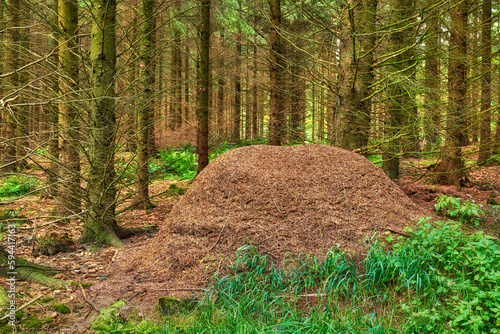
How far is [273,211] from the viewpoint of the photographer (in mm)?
4168

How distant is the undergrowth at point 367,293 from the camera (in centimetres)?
264

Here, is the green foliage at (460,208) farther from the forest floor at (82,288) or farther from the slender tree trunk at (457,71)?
the slender tree trunk at (457,71)

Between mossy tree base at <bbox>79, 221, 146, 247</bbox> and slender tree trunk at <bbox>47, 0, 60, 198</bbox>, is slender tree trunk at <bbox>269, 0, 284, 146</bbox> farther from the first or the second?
slender tree trunk at <bbox>47, 0, 60, 198</bbox>

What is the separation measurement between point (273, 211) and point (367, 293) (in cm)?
145

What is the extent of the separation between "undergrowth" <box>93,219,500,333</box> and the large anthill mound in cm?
27

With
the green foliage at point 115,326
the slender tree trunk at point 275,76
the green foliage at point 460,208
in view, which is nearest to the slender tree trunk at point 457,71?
the green foliage at point 460,208

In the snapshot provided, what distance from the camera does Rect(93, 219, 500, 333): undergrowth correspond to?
2.64m

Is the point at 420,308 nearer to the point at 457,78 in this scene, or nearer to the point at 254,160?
the point at 254,160

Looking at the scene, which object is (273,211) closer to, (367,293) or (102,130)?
(367,293)

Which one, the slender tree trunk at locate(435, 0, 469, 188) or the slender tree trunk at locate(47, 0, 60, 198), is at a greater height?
the slender tree trunk at locate(435, 0, 469, 188)

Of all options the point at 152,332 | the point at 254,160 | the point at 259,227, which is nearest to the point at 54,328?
the point at 152,332

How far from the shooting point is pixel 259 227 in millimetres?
3977

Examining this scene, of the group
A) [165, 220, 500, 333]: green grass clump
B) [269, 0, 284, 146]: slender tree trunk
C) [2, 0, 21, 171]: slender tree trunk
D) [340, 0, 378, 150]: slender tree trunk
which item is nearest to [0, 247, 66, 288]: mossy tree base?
[2, 0, 21, 171]: slender tree trunk

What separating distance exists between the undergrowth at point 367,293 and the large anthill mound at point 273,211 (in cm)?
27
